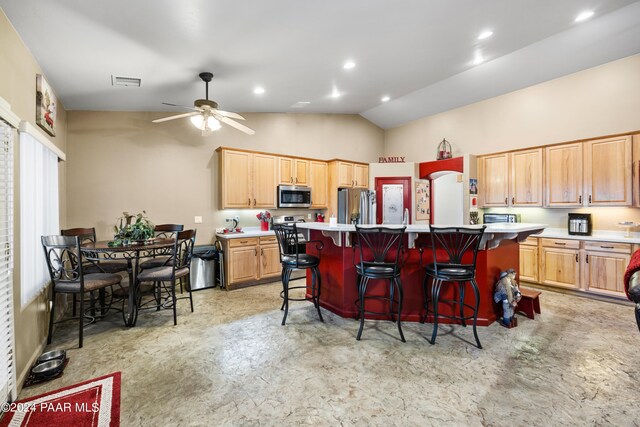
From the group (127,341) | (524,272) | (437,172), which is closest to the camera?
(127,341)

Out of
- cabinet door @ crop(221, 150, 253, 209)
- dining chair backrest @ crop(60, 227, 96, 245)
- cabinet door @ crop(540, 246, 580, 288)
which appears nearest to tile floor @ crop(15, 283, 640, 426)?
cabinet door @ crop(540, 246, 580, 288)

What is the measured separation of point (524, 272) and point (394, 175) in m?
3.11

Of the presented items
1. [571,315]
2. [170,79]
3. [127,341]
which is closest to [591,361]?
[571,315]

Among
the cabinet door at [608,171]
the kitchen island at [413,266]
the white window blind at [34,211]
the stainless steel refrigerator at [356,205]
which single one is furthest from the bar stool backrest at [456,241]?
the white window blind at [34,211]

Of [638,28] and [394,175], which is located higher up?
[638,28]

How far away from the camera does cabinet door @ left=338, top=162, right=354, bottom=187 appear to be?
6113 mm

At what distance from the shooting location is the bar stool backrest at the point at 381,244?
2.77 metres

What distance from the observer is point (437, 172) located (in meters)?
6.27

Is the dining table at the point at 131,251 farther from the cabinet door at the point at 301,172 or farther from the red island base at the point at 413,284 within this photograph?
the cabinet door at the point at 301,172

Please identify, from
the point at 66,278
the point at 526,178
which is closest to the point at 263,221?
the point at 66,278

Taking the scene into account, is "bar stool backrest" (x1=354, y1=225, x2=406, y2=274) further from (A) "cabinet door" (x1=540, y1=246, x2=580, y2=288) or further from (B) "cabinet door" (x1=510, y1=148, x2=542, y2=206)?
(B) "cabinet door" (x1=510, y1=148, x2=542, y2=206)

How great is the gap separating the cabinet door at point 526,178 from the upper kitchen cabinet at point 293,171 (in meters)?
3.83

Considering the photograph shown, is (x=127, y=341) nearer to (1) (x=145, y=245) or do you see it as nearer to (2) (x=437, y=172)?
(1) (x=145, y=245)

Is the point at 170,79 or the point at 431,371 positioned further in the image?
the point at 170,79
